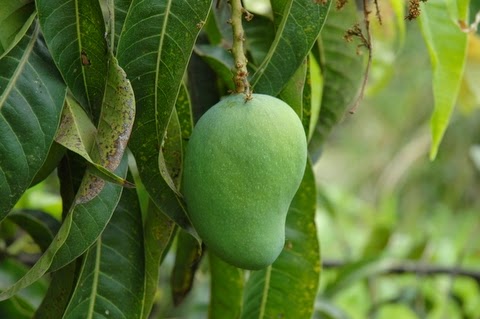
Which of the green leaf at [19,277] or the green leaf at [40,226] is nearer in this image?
the green leaf at [40,226]

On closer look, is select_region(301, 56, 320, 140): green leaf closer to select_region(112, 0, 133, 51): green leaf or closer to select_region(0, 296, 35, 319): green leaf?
select_region(112, 0, 133, 51): green leaf

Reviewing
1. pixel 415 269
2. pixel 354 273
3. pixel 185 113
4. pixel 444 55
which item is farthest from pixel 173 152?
pixel 415 269

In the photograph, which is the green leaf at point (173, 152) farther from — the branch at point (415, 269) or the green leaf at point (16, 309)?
the branch at point (415, 269)

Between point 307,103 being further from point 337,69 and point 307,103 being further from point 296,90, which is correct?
point 337,69

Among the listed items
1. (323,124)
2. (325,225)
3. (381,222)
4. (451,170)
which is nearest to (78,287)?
(323,124)

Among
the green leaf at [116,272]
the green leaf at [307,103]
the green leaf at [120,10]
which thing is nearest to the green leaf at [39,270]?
the green leaf at [116,272]

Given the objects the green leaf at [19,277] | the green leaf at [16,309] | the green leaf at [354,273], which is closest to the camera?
the green leaf at [16,309]

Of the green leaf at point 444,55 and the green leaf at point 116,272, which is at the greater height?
the green leaf at point 444,55

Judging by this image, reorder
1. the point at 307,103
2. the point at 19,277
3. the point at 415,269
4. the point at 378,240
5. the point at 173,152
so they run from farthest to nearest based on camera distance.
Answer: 1. the point at 378,240
2. the point at 415,269
3. the point at 19,277
4. the point at 307,103
5. the point at 173,152
